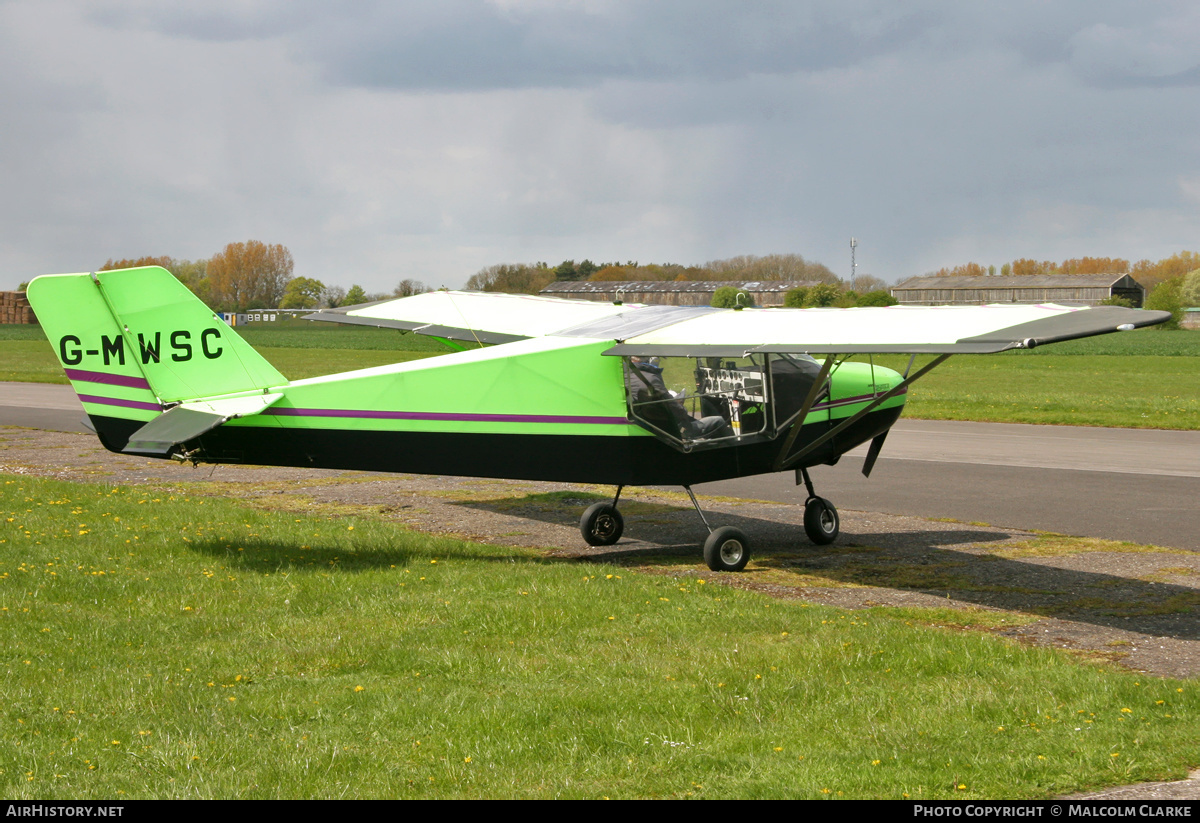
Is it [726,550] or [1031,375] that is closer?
[726,550]

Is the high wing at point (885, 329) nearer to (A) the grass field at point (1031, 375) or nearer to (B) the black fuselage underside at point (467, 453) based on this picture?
(B) the black fuselage underside at point (467, 453)

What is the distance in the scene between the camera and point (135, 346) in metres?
9.52

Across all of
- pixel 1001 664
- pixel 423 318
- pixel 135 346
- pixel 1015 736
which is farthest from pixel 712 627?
pixel 423 318

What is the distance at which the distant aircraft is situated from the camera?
9406mm

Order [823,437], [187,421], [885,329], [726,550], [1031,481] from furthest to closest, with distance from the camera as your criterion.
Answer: [1031,481] < [823,437] < [726,550] < [885,329] < [187,421]

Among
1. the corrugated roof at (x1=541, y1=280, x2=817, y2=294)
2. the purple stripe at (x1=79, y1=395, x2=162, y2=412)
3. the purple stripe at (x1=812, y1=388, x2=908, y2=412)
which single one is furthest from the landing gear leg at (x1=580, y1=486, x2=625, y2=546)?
the corrugated roof at (x1=541, y1=280, x2=817, y2=294)

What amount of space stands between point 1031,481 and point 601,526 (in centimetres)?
772

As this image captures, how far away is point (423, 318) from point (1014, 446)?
1166cm

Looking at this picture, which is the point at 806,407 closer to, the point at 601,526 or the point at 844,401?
the point at 844,401

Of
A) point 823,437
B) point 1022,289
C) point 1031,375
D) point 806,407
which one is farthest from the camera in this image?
point 1022,289

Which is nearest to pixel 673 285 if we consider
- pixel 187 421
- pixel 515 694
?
pixel 187 421

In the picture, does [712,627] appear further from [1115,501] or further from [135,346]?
[1115,501]

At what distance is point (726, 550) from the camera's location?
33.2 ft

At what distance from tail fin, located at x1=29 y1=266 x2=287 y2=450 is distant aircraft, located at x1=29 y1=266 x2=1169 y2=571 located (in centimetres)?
1
